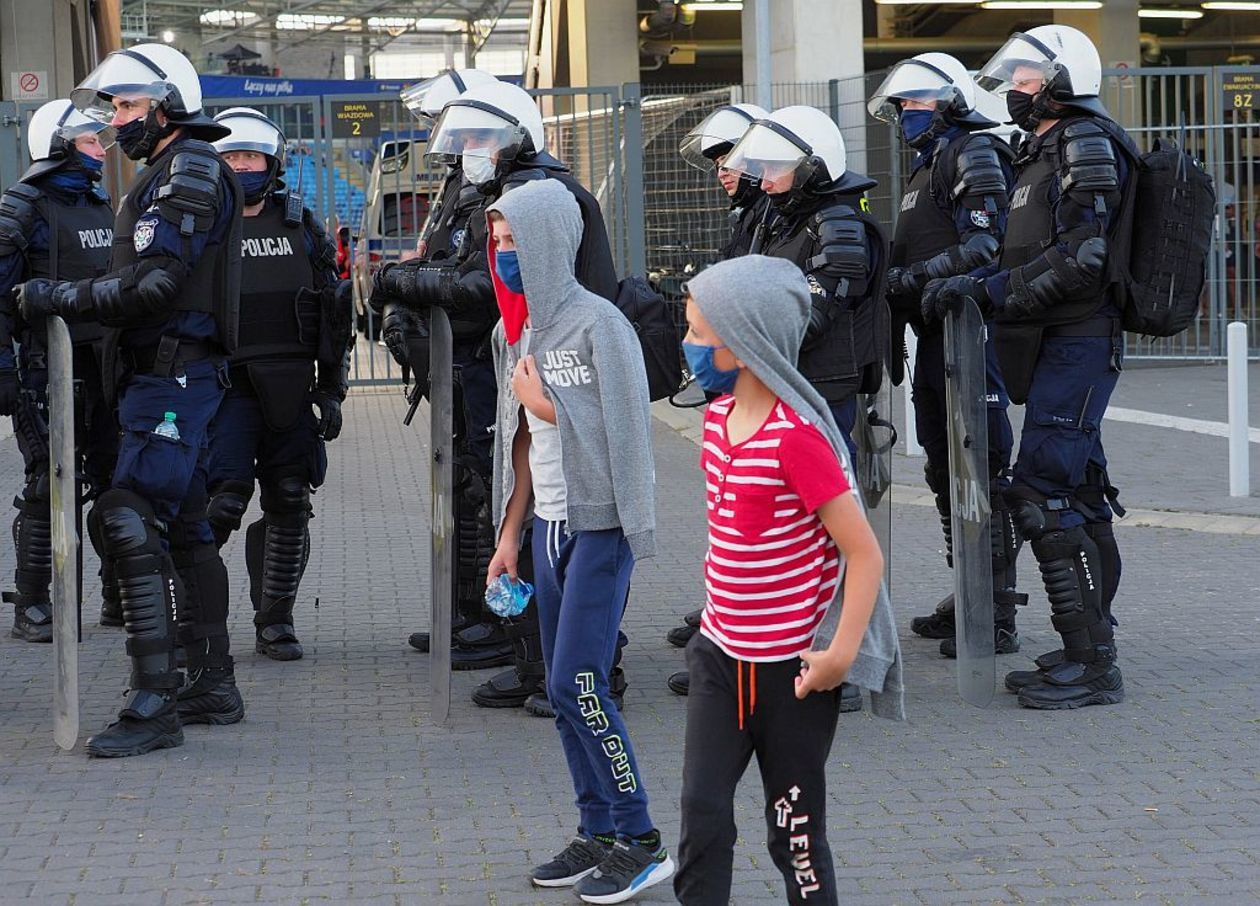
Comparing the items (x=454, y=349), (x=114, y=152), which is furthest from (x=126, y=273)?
(x=114, y=152)

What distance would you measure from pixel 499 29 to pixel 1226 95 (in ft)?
111

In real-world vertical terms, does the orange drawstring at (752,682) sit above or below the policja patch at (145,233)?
below

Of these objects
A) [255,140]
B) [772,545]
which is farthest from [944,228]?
[772,545]

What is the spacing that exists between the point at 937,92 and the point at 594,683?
339cm

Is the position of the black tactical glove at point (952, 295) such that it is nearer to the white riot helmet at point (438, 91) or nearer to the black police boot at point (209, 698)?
the white riot helmet at point (438, 91)

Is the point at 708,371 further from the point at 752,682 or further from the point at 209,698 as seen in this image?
the point at 209,698

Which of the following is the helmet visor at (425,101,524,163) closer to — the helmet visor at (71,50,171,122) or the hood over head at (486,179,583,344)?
the helmet visor at (71,50,171,122)

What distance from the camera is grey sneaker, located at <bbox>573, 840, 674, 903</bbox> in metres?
4.26

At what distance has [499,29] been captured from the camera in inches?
1901

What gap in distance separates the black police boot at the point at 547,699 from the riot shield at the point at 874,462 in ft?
3.42

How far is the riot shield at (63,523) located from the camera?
219 inches

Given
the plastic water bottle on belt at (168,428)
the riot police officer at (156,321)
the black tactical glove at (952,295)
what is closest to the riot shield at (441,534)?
the riot police officer at (156,321)

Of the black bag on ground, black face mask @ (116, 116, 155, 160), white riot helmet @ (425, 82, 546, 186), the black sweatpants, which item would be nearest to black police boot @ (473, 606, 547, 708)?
white riot helmet @ (425, 82, 546, 186)

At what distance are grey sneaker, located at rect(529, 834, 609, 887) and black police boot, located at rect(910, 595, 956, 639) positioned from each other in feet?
10.4
